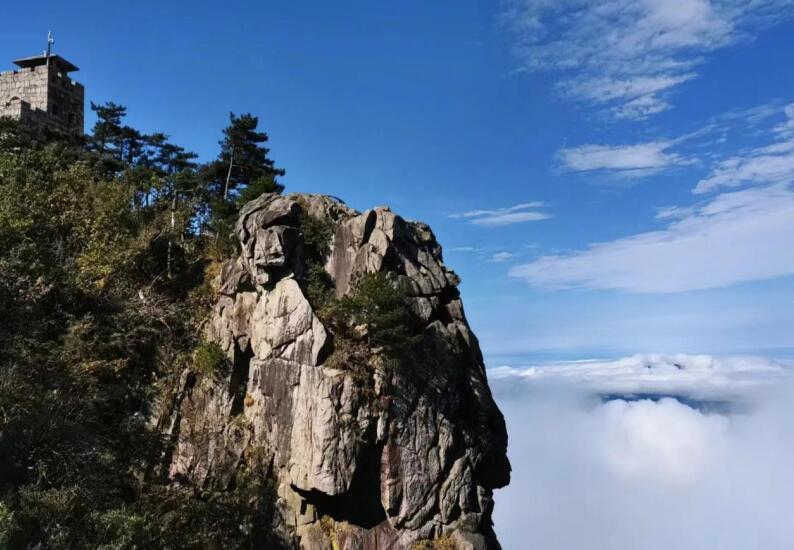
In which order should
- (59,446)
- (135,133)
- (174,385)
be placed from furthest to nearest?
(135,133) < (174,385) < (59,446)

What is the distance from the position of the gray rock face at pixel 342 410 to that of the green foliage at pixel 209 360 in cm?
36

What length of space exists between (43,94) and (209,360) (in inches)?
1101

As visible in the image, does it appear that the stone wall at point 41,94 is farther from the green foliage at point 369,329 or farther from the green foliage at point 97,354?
the green foliage at point 369,329

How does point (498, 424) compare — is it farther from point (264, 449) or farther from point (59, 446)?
point (59, 446)

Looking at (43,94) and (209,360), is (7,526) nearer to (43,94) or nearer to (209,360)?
(209,360)

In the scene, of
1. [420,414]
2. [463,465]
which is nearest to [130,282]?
[420,414]

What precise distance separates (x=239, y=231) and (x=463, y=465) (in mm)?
10933

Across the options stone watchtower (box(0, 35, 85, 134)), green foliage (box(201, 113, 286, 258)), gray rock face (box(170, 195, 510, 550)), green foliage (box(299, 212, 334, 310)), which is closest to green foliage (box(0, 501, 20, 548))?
gray rock face (box(170, 195, 510, 550))

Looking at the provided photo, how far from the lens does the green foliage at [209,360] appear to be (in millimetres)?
18922

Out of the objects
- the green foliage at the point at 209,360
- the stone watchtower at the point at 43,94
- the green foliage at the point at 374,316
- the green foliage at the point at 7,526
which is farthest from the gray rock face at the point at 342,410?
the stone watchtower at the point at 43,94

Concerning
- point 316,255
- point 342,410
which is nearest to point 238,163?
point 316,255

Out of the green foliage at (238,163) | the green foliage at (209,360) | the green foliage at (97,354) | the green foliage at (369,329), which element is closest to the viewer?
the green foliage at (97,354)

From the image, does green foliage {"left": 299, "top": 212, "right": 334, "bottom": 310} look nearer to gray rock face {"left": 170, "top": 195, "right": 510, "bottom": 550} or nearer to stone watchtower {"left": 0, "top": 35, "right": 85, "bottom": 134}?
gray rock face {"left": 170, "top": 195, "right": 510, "bottom": 550}

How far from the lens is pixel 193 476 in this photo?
695 inches
